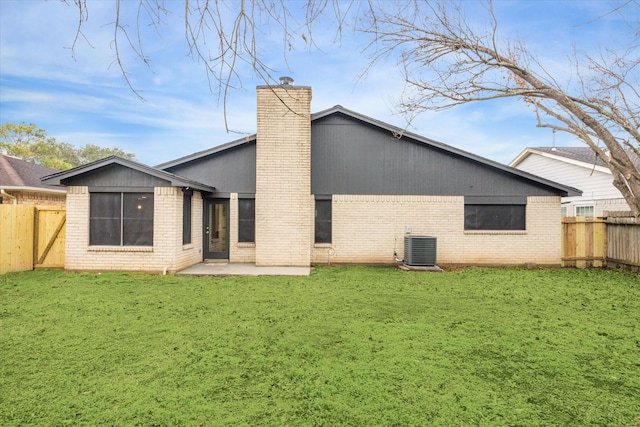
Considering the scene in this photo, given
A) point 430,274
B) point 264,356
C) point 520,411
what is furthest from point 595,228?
point 264,356

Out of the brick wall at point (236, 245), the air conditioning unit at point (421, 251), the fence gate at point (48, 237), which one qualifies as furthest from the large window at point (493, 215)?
the fence gate at point (48, 237)

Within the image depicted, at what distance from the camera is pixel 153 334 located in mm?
5129

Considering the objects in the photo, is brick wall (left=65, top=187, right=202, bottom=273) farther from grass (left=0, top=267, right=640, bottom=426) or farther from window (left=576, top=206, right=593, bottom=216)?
window (left=576, top=206, right=593, bottom=216)

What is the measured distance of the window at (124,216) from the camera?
10.2 metres

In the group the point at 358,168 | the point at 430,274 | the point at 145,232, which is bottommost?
the point at 430,274

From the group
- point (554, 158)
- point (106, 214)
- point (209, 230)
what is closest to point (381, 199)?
point (209, 230)

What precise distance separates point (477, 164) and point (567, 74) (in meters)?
7.36

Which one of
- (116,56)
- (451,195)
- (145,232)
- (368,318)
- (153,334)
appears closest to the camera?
(116,56)

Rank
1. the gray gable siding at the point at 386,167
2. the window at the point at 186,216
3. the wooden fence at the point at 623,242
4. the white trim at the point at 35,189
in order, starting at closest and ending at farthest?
the window at the point at 186,216
the wooden fence at the point at 623,242
the gray gable siding at the point at 386,167
the white trim at the point at 35,189

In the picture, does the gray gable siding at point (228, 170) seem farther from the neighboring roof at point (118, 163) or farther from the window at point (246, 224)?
the neighboring roof at point (118, 163)

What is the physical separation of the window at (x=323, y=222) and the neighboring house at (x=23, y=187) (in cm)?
1378

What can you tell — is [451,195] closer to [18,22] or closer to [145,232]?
[145,232]

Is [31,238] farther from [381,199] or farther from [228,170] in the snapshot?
[381,199]

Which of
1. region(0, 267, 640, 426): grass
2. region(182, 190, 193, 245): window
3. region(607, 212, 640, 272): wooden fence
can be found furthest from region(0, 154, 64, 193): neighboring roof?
region(607, 212, 640, 272): wooden fence
